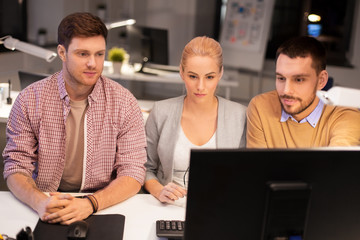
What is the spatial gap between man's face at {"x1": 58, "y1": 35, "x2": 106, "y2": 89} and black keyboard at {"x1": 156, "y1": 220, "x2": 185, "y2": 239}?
2.30ft

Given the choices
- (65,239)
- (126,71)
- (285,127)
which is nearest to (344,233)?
(285,127)

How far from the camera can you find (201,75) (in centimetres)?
183

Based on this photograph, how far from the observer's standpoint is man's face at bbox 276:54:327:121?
164cm

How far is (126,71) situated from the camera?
16.1ft

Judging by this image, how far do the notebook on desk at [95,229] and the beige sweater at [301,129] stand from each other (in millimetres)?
628

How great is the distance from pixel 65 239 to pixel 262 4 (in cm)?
538

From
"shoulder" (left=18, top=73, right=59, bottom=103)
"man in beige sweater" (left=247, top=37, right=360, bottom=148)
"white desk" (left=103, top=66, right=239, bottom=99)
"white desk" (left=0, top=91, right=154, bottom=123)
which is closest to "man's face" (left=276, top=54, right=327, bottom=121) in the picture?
"man in beige sweater" (left=247, top=37, right=360, bottom=148)

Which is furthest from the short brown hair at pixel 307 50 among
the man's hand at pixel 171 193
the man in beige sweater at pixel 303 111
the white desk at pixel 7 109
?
the white desk at pixel 7 109

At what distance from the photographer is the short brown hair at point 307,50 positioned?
1.65 meters

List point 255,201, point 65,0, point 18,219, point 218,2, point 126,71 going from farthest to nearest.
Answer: point 218,2 → point 65,0 → point 126,71 → point 18,219 → point 255,201

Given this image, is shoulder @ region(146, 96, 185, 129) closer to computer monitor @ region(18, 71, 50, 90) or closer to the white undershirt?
the white undershirt

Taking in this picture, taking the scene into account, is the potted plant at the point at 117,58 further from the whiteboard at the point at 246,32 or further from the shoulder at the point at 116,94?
the shoulder at the point at 116,94

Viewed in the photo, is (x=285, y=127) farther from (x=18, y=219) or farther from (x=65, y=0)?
(x=65, y=0)

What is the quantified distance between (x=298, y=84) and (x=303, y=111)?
11cm
